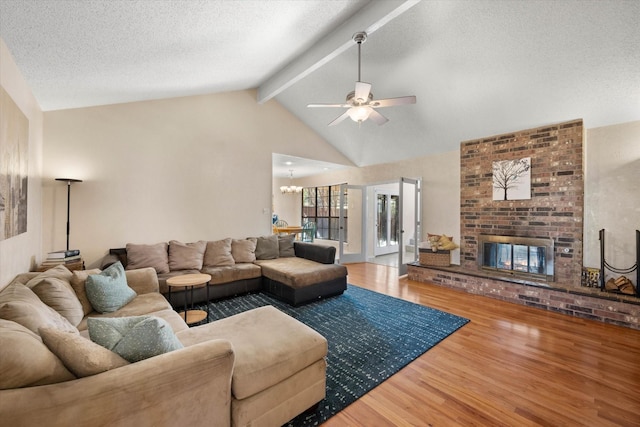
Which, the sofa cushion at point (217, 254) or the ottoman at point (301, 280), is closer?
the ottoman at point (301, 280)

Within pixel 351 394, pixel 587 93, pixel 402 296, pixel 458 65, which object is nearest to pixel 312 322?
pixel 351 394

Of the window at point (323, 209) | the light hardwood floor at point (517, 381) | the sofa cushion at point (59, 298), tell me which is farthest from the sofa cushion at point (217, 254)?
the window at point (323, 209)

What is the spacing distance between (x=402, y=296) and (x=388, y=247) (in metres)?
3.81

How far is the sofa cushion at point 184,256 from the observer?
3.84m

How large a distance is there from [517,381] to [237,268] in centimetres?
343

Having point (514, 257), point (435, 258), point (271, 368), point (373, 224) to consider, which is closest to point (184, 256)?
point (271, 368)

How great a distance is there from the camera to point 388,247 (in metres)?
7.87

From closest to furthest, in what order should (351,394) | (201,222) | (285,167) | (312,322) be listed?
(351,394)
(312,322)
(201,222)
(285,167)

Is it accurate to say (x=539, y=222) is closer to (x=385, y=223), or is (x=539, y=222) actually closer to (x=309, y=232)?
(x=385, y=223)

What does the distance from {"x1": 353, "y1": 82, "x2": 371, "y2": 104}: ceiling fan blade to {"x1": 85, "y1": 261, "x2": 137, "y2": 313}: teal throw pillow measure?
3.02m

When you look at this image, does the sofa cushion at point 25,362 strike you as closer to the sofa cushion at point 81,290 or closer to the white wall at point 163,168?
the sofa cushion at point 81,290

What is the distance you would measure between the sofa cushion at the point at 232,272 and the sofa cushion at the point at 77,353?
2.58 meters

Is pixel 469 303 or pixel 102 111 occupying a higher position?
pixel 102 111

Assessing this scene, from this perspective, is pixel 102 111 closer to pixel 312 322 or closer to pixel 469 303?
pixel 312 322
